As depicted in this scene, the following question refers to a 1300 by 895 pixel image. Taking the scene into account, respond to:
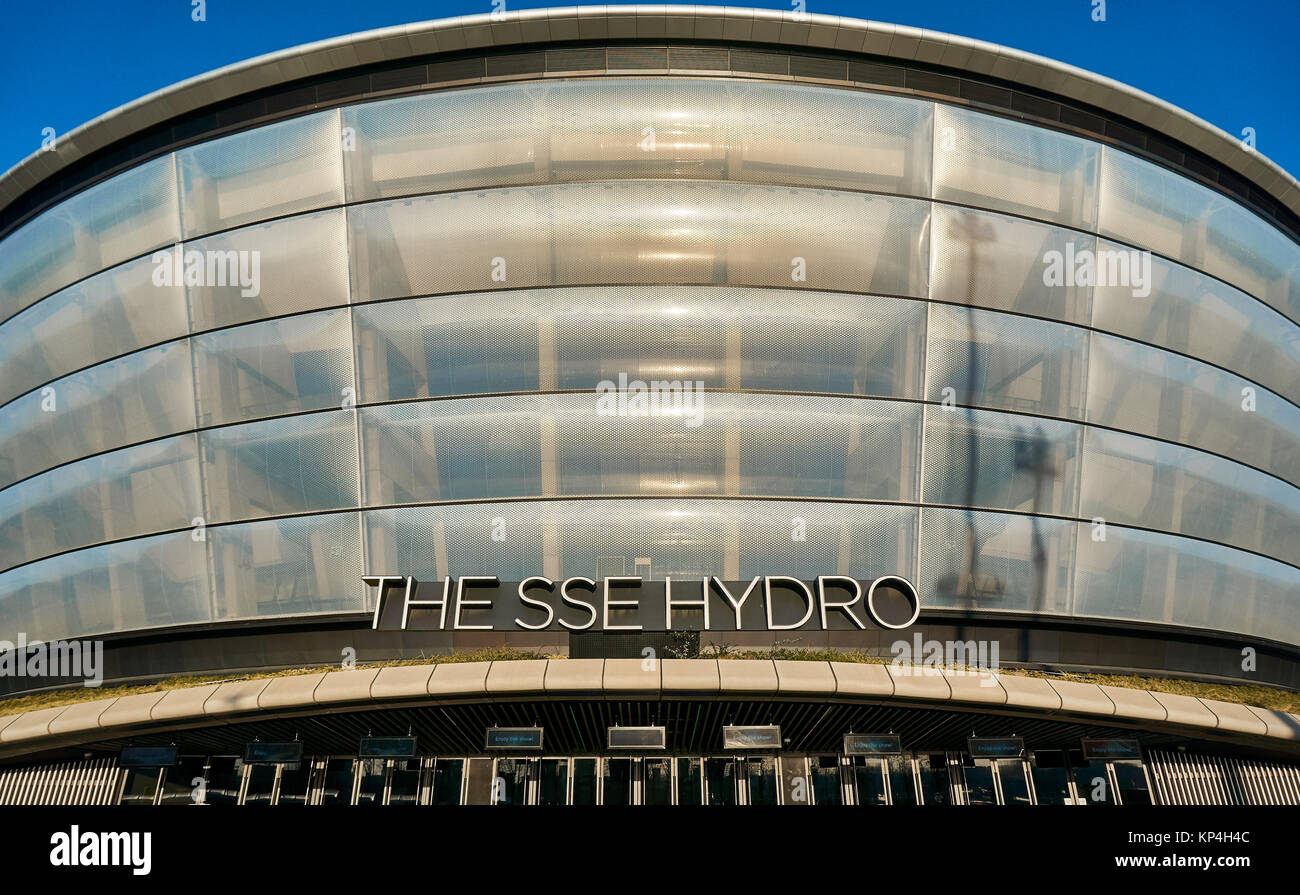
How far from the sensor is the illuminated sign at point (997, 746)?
21797 mm

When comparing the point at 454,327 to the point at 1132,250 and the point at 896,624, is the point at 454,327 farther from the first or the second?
the point at 1132,250

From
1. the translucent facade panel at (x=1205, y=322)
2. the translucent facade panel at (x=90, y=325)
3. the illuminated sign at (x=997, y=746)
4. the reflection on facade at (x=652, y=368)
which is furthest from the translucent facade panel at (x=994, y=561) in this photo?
the translucent facade panel at (x=90, y=325)

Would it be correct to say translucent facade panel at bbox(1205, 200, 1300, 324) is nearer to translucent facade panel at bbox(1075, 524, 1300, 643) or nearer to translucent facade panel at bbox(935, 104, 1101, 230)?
translucent facade panel at bbox(935, 104, 1101, 230)

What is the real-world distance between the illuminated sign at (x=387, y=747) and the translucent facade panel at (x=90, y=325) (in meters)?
12.1

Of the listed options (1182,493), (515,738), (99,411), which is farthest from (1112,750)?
(99,411)

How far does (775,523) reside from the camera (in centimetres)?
2267

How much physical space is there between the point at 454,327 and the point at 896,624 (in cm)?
1270

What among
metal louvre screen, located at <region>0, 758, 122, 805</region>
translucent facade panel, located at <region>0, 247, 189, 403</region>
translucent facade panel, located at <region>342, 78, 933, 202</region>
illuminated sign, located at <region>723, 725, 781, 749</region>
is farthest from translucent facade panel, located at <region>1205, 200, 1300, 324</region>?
metal louvre screen, located at <region>0, 758, 122, 805</region>

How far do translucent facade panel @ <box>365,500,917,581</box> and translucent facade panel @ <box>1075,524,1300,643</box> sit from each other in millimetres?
5183

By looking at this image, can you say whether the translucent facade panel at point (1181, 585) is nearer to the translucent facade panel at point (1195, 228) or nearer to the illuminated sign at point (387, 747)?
the translucent facade panel at point (1195, 228)

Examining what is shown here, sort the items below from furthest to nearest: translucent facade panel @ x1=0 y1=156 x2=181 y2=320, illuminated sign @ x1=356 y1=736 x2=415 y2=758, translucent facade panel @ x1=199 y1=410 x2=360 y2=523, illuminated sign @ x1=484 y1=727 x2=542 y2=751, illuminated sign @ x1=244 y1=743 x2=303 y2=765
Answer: translucent facade panel @ x1=0 y1=156 x2=181 y2=320, translucent facade panel @ x1=199 y1=410 x2=360 y2=523, illuminated sign @ x1=244 y1=743 x2=303 y2=765, illuminated sign @ x1=356 y1=736 x2=415 y2=758, illuminated sign @ x1=484 y1=727 x2=542 y2=751

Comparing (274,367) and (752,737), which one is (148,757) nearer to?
(274,367)

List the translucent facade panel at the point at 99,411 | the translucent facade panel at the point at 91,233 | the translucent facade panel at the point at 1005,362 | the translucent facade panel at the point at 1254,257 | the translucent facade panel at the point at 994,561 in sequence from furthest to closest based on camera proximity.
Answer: the translucent facade panel at the point at 1254,257 → the translucent facade panel at the point at 91,233 → the translucent facade panel at the point at 99,411 → the translucent facade panel at the point at 1005,362 → the translucent facade panel at the point at 994,561

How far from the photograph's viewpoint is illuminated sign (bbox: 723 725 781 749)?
805 inches
